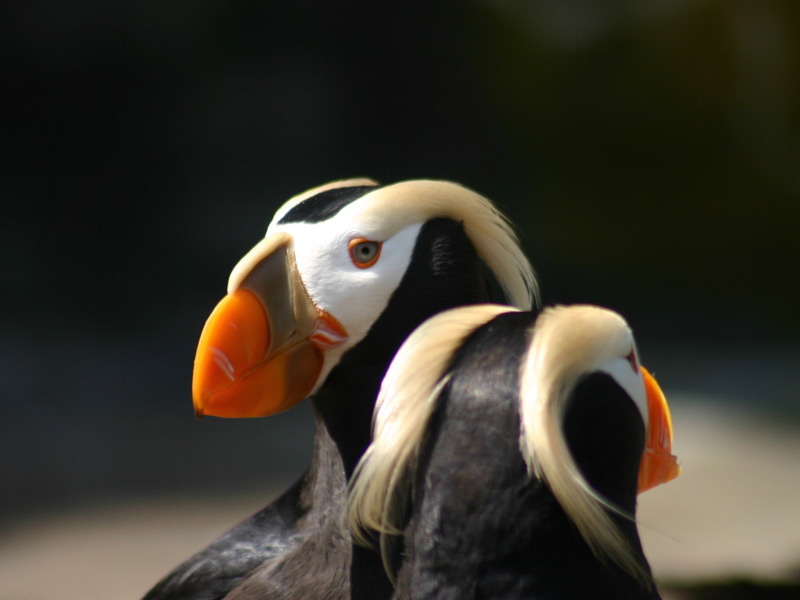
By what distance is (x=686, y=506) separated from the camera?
3.35 metres

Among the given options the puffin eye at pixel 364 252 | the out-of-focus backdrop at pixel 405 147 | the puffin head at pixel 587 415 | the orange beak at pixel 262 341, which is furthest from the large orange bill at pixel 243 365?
the out-of-focus backdrop at pixel 405 147

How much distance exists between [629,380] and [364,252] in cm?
51

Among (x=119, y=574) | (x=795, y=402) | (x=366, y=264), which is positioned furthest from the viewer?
(x=795, y=402)

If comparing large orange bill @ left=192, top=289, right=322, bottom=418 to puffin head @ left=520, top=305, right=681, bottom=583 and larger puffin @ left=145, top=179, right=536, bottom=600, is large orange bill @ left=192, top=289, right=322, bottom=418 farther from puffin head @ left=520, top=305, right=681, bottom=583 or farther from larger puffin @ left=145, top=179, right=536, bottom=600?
puffin head @ left=520, top=305, right=681, bottom=583

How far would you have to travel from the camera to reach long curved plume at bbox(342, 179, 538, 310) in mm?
1440

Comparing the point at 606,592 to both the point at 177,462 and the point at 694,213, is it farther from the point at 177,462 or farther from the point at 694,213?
the point at 694,213

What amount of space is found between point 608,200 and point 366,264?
3583 mm

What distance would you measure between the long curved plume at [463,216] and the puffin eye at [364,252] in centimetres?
2

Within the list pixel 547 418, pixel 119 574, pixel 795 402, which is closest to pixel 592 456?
pixel 547 418

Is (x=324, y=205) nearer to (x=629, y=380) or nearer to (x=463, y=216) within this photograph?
(x=463, y=216)

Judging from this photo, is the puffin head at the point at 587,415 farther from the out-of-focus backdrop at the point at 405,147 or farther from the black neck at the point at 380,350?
the out-of-focus backdrop at the point at 405,147

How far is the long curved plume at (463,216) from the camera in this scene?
56.7 inches

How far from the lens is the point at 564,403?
0.97m

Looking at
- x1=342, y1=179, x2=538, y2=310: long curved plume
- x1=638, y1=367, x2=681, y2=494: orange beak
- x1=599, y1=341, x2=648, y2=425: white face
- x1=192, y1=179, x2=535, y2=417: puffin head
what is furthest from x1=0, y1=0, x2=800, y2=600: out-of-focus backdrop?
x1=599, y1=341, x2=648, y2=425: white face
